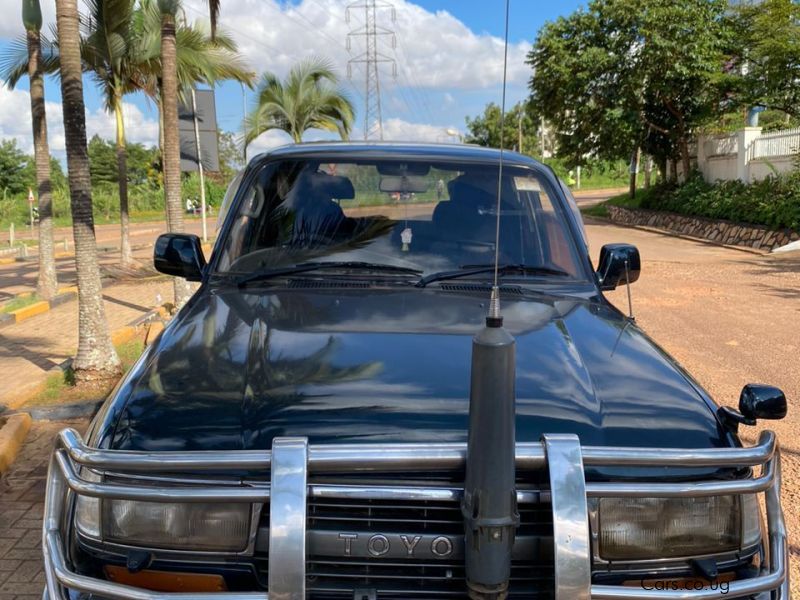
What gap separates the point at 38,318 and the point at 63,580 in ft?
33.0

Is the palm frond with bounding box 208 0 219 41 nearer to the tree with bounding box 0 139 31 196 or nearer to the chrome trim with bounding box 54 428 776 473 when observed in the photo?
the chrome trim with bounding box 54 428 776 473

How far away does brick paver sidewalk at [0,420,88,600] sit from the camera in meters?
3.45

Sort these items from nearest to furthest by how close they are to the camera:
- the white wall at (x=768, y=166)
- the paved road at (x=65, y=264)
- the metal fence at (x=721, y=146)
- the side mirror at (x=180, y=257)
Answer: the side mirror at (x=180, y=257), the paved road at (x=65, y=264), the white wall at (x=768, y=166), the metal fence at (x=721, y=146)

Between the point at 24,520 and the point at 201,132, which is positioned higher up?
the point at 201,132

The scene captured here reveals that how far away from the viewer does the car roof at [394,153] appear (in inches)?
146

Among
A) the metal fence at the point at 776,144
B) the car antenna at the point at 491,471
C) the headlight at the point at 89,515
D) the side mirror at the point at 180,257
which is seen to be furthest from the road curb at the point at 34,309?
the metal fence at the point at 776,144

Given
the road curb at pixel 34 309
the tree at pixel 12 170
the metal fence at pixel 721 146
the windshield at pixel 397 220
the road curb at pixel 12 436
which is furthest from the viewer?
the tree at pixel 12 170

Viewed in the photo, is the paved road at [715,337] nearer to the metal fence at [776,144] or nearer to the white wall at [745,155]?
the white wall at [745,155]

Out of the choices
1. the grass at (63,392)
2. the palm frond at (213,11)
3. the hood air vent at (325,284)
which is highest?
the palm frond at (213,11)

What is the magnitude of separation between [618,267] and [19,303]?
10.5m

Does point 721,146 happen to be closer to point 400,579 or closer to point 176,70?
point 176,70

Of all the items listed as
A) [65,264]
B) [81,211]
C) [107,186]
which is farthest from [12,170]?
[81,211]

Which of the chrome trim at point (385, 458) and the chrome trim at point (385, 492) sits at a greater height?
the chrome trim at point (385, 458)

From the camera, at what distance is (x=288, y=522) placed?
1739 millimetres
